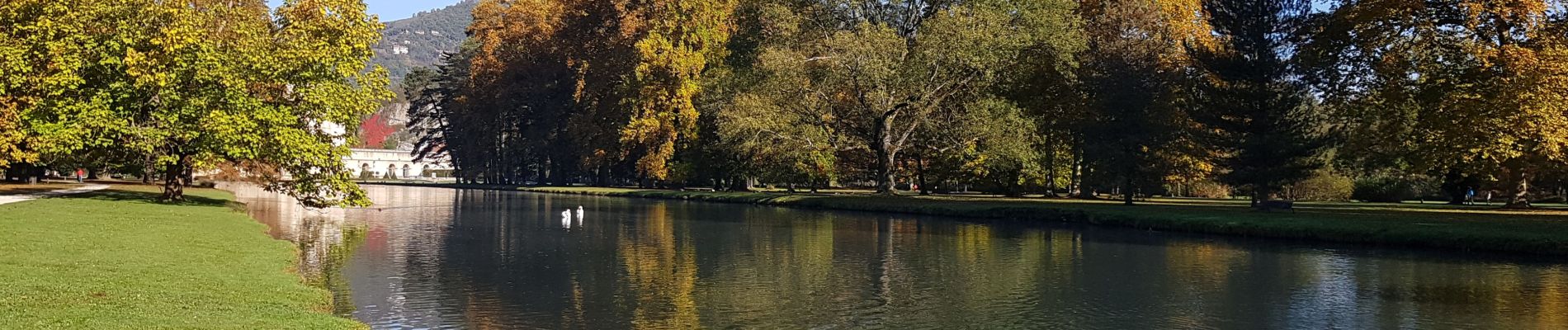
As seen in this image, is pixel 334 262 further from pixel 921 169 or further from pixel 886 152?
pixel 921 169

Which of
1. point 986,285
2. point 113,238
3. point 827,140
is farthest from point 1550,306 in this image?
point 827,140

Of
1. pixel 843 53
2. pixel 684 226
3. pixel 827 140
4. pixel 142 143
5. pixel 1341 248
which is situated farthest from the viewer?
pixel 827 140

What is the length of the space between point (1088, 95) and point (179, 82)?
138ft

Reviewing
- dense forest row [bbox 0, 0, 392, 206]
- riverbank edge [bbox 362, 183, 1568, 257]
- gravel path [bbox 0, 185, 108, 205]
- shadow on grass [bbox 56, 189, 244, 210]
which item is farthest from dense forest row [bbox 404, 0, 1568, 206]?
gravel path [bbox 0, 185, 108, 205]

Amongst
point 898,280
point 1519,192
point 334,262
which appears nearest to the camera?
point 898,280

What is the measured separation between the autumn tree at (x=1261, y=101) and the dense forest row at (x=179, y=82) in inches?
1327

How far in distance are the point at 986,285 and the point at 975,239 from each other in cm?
1426

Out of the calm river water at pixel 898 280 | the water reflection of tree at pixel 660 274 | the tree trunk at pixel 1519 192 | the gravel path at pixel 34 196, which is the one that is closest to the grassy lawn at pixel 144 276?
the calm river water at pixel 898 280

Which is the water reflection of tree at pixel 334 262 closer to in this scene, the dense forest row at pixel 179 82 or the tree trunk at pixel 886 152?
the dense forest row at pixel 179 82

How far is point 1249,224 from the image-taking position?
135ft

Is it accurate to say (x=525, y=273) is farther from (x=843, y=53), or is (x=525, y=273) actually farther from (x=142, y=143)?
(x=843, y=53)

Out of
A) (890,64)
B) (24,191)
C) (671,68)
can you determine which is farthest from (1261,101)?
(24,191)

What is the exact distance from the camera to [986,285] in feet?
84.2

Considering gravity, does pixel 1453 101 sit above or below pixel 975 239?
above
